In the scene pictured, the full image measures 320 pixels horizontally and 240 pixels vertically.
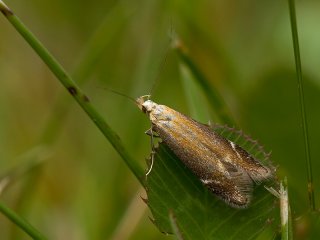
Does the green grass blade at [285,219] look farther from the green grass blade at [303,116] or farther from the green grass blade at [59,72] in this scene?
the green grass blade at [59,72]

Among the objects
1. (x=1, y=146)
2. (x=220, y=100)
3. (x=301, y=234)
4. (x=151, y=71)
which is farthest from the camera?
(x=1, y=146)

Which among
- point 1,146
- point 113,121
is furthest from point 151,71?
point 1,146

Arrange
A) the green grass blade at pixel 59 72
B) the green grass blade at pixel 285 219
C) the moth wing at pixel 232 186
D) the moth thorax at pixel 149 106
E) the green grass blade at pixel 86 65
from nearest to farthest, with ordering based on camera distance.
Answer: the green grass blade at pixel 285 219 < the moth wing at pixel 232 186 < the green grass blade at pixel 59 72 < the moth thorax at pixel 149 106 < the green grass blade at pixel 86 65

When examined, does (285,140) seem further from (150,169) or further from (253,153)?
(150,169)

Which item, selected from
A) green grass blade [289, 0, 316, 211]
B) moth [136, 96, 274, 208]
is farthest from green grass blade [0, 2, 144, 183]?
green grass blade [289, 0, 316, 211]

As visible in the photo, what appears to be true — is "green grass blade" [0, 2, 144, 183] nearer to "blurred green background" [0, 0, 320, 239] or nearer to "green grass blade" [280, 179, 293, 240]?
"green grass blade" [280, 179, 293, 240]

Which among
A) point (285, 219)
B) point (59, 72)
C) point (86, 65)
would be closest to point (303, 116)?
point (285, 219)

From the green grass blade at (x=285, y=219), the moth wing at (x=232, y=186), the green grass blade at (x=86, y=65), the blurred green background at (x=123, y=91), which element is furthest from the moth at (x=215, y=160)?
the green grass blade at (x=86, y=65)
